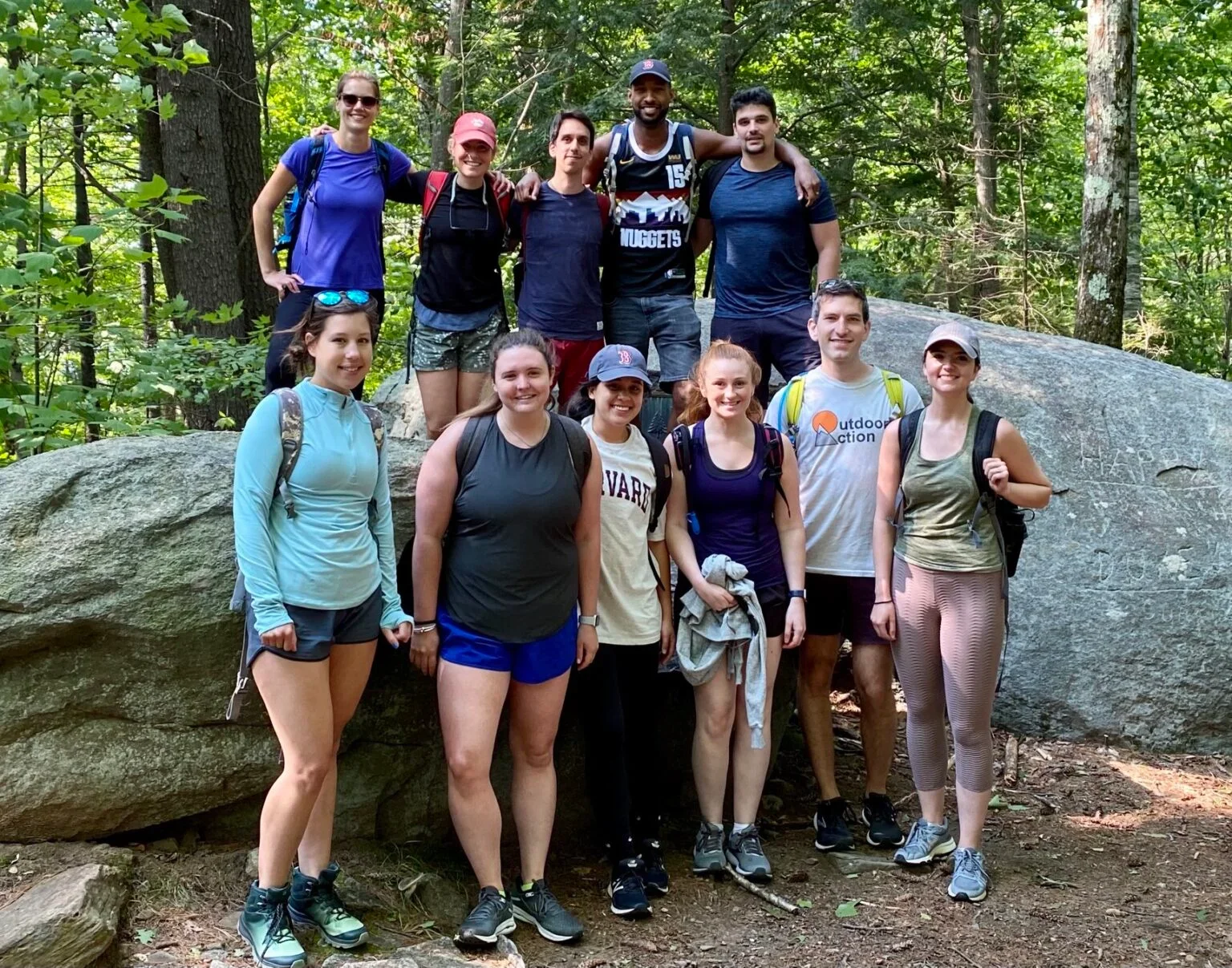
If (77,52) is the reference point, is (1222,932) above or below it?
below

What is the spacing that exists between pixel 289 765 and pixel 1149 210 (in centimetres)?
2301

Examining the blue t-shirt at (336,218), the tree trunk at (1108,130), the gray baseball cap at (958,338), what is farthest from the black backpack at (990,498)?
the tree trunk at (1108,130)

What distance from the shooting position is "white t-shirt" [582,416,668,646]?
15.1 feet

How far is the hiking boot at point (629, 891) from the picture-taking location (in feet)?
15.0

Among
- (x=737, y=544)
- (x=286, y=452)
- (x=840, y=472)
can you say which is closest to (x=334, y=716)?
(x=286, y=452)

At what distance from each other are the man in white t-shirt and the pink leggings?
10.5 inches

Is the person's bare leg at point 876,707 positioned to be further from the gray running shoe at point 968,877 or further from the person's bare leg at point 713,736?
the person's bare leg at point 713,736

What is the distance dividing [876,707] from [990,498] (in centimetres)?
126

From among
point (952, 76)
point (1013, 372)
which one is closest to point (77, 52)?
point (1013, 372)

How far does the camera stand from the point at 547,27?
13.5m

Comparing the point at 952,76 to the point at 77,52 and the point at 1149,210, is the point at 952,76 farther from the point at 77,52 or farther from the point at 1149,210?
the point at 77,52

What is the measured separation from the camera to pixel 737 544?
4887 millimetres

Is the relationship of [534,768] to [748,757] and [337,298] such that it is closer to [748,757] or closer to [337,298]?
[748,757]

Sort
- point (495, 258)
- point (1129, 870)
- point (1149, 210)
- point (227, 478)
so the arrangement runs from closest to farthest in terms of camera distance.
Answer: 1. point (227, 478)
2. point (1129, 870)
3. point (495, 258)
4. point (1149, 210)
